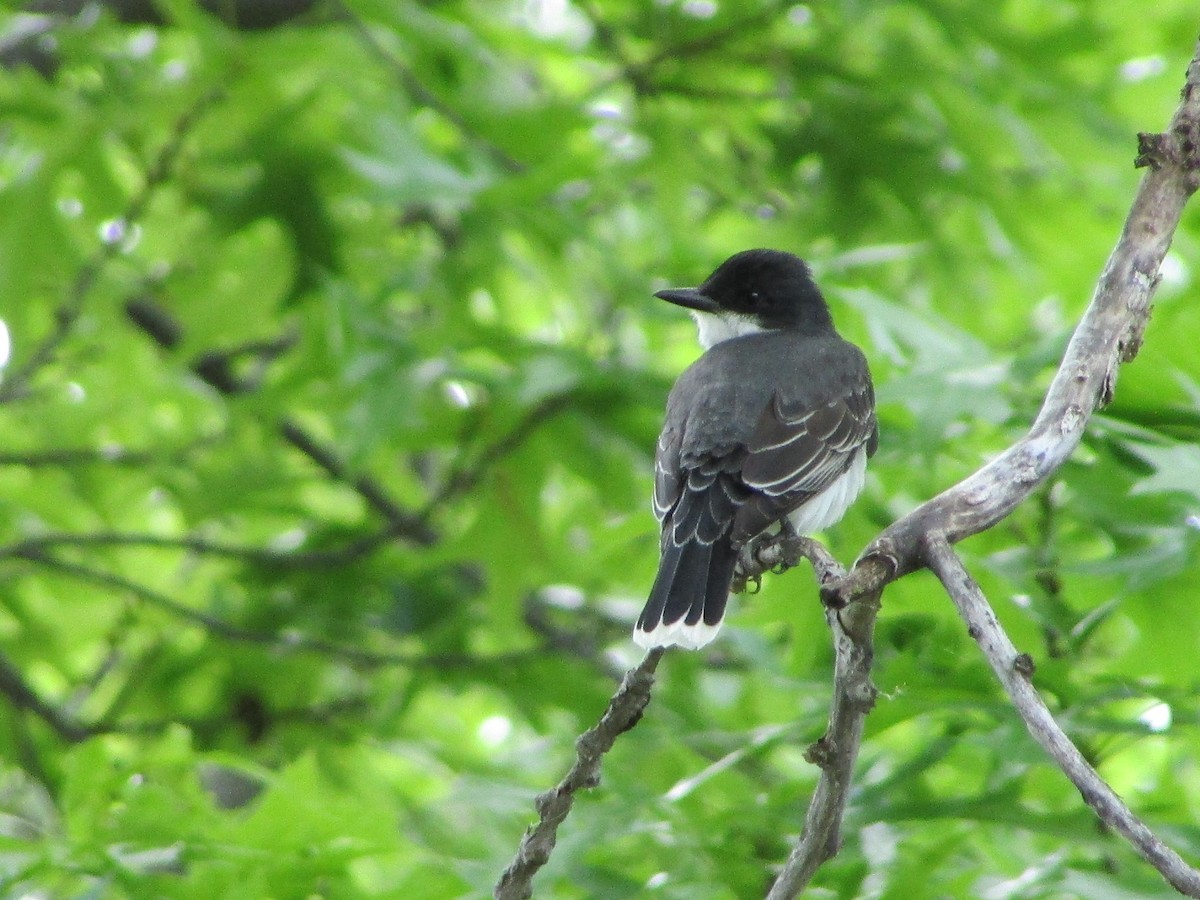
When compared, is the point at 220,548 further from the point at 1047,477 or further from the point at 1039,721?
the point at 1039,721

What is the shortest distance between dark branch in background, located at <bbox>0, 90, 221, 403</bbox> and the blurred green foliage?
0.8 inches

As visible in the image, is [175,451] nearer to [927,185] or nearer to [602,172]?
[602,172]

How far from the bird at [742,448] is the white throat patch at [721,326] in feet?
0.25

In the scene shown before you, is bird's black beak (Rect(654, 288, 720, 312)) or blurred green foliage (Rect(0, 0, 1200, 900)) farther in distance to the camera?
bird's black beak (Rect(654, 288, 720, 312))

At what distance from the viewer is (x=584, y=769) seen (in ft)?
8.54

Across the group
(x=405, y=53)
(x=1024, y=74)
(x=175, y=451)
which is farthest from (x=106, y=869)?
(x=1024, y=74)

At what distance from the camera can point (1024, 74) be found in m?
5.39

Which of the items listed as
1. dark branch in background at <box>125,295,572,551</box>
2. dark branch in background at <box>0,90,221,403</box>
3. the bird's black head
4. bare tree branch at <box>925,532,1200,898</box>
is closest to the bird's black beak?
the bird's black head

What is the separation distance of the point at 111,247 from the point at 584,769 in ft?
10.7

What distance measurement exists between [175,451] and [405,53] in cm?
190

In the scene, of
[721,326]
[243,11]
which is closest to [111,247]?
[243,11]

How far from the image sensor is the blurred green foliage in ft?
11.1

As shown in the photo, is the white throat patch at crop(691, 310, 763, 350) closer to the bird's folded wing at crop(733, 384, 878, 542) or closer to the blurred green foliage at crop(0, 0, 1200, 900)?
the blurred green foliage at crop(0, 0, 1200, 900)

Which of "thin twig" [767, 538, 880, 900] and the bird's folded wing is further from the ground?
"thin twig" [767, 538, 880, 900]
